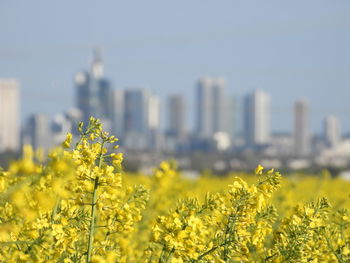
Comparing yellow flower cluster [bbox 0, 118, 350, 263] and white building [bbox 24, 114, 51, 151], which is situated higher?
yellow flower cluster [bbox 0, 118, 350, 263]

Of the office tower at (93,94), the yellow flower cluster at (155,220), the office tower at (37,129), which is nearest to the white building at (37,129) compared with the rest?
the office tower at (37,129)

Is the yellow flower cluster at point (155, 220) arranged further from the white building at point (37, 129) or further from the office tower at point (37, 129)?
the white building at point (37, 129)

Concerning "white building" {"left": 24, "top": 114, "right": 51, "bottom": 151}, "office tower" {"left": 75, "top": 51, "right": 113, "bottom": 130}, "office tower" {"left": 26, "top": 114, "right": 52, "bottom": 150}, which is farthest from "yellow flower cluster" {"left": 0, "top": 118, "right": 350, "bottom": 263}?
"office tower" {"left": 75, "top": 51, "right": 113, "bottom": 130}

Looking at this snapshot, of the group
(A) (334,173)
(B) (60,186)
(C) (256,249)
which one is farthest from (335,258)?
(A) (334,173)

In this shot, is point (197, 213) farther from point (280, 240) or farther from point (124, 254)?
point (124, 254)

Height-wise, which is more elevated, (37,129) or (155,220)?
(155,220)

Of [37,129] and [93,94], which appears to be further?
[93,94]

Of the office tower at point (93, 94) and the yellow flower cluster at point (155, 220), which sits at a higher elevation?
the yellow flower cluster at point (155, 220)

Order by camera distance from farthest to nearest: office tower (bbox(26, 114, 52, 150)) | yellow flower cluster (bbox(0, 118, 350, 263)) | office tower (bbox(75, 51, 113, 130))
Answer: office tower (bbox(75, 51, 113, 130)) → office tower (bbox(26, 114, 52, 150)) → yellow flower cluster (bbox(0, 118, 350, 263))

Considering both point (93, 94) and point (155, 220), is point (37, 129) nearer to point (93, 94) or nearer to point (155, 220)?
point (93, 94)

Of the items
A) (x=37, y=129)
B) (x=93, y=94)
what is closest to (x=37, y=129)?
(x=37, y=129)

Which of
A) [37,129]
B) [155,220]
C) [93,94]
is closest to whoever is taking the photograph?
[155,220]

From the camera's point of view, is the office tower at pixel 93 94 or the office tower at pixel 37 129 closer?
the office tower at pixel 37 129

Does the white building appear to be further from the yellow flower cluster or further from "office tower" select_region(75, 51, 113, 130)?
the yellow flower cluster
